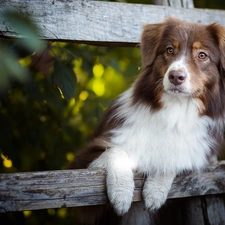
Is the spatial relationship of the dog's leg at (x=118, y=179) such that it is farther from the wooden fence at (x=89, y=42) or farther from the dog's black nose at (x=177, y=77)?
the dog's black nose at (x=177, y=77)

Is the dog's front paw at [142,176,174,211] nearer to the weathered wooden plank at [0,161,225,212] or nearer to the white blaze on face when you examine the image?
the weathered wooden plank at [0,161,225,212]

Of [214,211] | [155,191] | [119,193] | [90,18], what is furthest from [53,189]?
[214,211]

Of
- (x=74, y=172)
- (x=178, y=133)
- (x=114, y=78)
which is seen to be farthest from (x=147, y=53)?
(x=114, y=78)

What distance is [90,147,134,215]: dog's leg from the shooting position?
237 cm

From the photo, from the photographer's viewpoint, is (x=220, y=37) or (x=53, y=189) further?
(x=220, y=37)

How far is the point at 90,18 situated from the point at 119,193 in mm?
1220

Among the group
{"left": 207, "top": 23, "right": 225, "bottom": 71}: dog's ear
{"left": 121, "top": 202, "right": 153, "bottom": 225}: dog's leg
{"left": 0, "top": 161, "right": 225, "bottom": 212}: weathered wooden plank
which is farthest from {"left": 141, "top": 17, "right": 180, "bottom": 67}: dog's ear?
{"left": 121, "top": 202, "right": 153, "bottom": 225}: dog's leg

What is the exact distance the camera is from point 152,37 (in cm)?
298

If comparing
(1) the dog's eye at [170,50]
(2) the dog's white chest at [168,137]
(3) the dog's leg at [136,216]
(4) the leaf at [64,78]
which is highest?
(1) the dog's eye at [170,50]

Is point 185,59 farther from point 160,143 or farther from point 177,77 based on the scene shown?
point 160,143

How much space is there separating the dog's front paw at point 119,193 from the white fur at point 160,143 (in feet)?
0.40

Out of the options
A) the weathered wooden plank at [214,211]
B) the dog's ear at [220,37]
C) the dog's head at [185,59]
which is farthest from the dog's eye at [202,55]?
the weathered wooden plank at [214,211]

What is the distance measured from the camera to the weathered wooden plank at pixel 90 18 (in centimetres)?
261

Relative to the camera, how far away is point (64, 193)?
2264 millimetres
